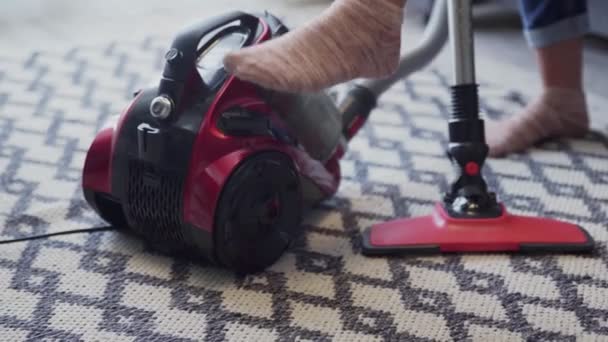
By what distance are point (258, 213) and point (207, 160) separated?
0.09m

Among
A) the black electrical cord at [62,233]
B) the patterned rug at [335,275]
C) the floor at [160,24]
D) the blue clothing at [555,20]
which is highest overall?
the blue clothing at [555,20]

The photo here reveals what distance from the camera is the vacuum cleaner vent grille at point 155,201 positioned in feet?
2.96

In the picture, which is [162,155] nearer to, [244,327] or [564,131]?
[244,327]

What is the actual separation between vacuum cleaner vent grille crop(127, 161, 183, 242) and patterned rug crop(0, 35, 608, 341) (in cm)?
7

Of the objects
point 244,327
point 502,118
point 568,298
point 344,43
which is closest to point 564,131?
point 502,118

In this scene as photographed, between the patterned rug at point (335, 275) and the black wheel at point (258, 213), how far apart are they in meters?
0.04

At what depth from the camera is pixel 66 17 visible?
2.17 metres

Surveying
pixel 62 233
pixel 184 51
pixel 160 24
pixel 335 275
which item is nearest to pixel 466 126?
pixel 335 275

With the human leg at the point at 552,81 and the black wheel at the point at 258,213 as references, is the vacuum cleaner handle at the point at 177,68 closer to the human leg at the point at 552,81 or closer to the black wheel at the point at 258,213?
the black wheel at the point at 258,213

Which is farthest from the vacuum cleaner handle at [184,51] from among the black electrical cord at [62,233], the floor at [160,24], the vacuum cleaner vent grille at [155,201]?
the floor at [160,24]

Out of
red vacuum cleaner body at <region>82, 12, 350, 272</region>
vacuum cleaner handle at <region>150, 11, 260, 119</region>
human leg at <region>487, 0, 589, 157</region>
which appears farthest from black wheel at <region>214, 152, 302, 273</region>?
human leg at <region>487, 0, 589, 157</region>

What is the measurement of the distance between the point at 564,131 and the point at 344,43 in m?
0.63

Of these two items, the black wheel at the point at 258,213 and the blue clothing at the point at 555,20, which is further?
the blue clothing at the point at 555,20

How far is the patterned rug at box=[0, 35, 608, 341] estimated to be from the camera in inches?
34.7
